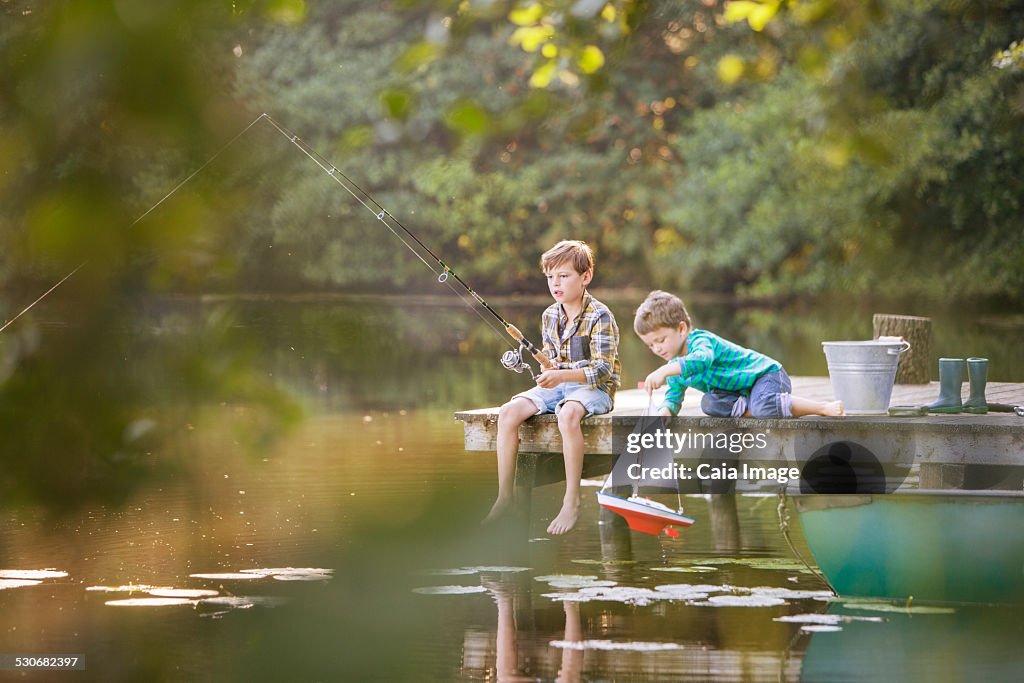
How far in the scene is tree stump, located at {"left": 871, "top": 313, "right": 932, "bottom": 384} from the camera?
8008 millimetres

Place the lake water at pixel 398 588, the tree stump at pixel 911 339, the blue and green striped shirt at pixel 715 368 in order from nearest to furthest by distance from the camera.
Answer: the lake water at pixel 398 588 < the blue and green striped shirt at pixel 715 368 < the tree stump at pixel 911 339

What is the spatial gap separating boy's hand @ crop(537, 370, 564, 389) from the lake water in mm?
672

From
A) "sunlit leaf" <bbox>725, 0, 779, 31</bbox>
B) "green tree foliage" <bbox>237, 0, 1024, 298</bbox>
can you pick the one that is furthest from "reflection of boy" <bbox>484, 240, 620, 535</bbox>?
"green tree foliage" <bbox>237, 0, 1024, 298</bbox>

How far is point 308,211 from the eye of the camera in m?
24.8

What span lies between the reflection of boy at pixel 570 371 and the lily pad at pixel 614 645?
1437 millimetres

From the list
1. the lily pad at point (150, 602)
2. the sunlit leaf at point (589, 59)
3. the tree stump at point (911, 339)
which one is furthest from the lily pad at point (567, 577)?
the tree stump at point (911, 339)

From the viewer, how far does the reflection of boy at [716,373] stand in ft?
18.9

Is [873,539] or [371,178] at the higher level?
[371,178]

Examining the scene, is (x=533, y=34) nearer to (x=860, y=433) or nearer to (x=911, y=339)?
(x=860, y=433)

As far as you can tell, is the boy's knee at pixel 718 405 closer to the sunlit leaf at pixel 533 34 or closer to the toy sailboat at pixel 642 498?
the toy sailboat at pixel 642 498

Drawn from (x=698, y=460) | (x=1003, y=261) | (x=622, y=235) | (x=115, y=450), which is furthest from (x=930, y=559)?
(x=622, y=235)

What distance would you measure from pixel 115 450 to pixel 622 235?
31.8 m

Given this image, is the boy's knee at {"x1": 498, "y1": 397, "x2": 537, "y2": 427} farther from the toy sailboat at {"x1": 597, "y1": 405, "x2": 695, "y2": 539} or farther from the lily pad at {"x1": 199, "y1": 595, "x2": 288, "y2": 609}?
the lily pad at {"x1": 199, "y1": 595, "x2": 288, "y2": 609}

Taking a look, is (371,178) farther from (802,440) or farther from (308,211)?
(802,440)
